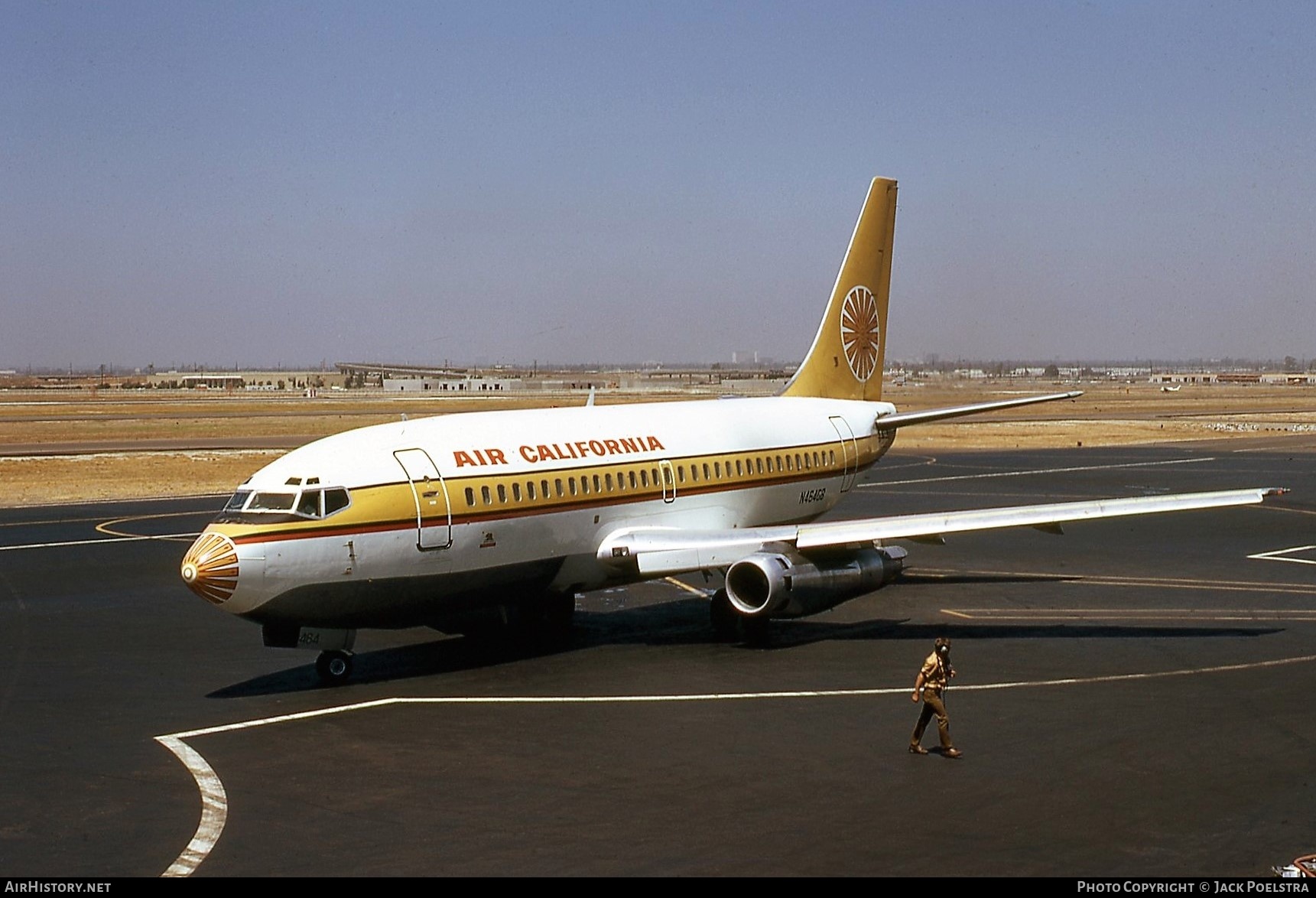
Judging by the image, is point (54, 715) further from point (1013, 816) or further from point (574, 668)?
point (1013, 816)

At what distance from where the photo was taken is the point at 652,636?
32.8 metres

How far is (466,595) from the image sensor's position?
2850 cm

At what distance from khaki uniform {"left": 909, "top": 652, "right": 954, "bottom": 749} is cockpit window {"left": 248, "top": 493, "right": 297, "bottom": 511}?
12.6 m

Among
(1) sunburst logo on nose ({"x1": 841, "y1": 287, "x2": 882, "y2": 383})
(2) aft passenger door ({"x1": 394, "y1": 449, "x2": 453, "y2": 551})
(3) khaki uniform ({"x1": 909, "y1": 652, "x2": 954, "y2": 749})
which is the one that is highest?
(1) sunburst logo on nose ({"x1": 841, "y1": 287, "x2": 882, "y2": 383})

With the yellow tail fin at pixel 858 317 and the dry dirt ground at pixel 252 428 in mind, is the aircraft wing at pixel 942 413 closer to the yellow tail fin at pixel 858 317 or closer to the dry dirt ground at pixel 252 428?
the yellow tail fin at pixel 858 317

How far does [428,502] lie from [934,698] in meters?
11.3

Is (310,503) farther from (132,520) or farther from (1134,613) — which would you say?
(132,520)

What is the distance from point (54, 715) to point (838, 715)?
1455 cm

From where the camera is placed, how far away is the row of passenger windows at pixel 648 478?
95.7ft

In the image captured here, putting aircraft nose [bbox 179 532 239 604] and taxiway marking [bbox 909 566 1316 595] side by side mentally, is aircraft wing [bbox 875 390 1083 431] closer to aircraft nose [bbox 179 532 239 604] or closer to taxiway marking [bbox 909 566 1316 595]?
taxiway marking [bbox 909 566 1316 595]

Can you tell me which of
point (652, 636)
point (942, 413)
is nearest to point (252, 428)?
point (942, 413)

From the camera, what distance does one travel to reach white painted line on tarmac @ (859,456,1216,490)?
2729 inches

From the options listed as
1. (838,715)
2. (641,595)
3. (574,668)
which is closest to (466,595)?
(574,668)

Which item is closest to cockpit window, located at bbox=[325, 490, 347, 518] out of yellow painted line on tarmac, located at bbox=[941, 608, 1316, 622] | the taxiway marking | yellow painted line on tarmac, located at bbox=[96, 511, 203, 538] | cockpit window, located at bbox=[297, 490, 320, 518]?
cockpit window, located at bbox=[297, 490, 320, 518]
